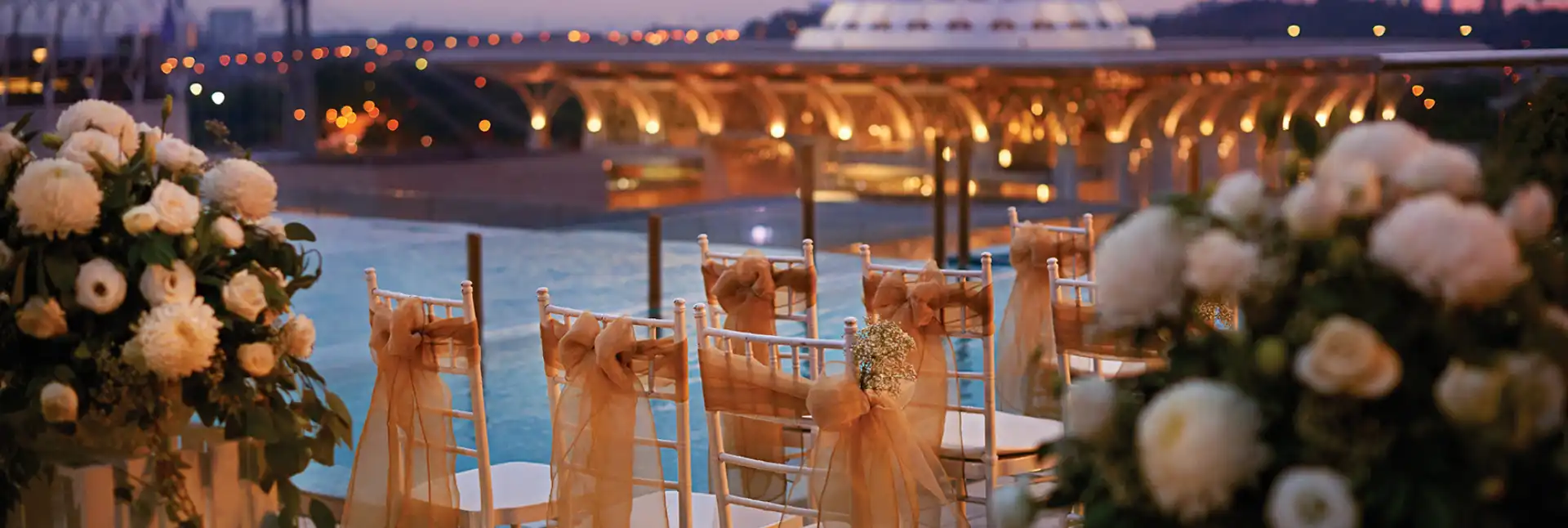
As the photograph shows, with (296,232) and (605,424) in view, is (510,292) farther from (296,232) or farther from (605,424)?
(296,232)

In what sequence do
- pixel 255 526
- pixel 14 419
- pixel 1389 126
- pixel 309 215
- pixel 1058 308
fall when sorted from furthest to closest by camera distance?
pixel 309 215 → pixel 1058 308 → pixel 255 526 → pixel 14 419 → pixel 1389 126

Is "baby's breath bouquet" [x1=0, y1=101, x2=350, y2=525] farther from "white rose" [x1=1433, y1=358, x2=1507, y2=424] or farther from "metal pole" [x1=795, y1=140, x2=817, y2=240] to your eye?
"metal pole" [x1=795, y1=140, x2=817, y2=240]

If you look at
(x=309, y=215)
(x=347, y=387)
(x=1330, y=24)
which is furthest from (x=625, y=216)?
(x=1330, y=24)

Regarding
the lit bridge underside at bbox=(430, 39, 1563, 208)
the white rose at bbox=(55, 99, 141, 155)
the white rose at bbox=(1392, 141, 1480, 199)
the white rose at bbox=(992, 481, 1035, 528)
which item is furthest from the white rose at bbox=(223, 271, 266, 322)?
the lit bridge underside at bbox=(430, 39, 1563, 208)

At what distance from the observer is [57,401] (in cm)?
267

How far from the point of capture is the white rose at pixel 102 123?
2.94 metres

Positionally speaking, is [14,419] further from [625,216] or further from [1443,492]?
[625,216]

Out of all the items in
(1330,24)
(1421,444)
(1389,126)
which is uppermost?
(1330,24)

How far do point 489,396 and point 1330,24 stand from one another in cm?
1752

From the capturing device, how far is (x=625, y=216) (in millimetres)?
11570

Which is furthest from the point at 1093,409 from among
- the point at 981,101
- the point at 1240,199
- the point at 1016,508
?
the point at 981,101

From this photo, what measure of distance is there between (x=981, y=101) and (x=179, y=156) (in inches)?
843

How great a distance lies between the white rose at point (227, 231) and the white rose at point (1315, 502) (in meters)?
2.04

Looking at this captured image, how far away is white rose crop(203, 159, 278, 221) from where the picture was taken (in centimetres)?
278
